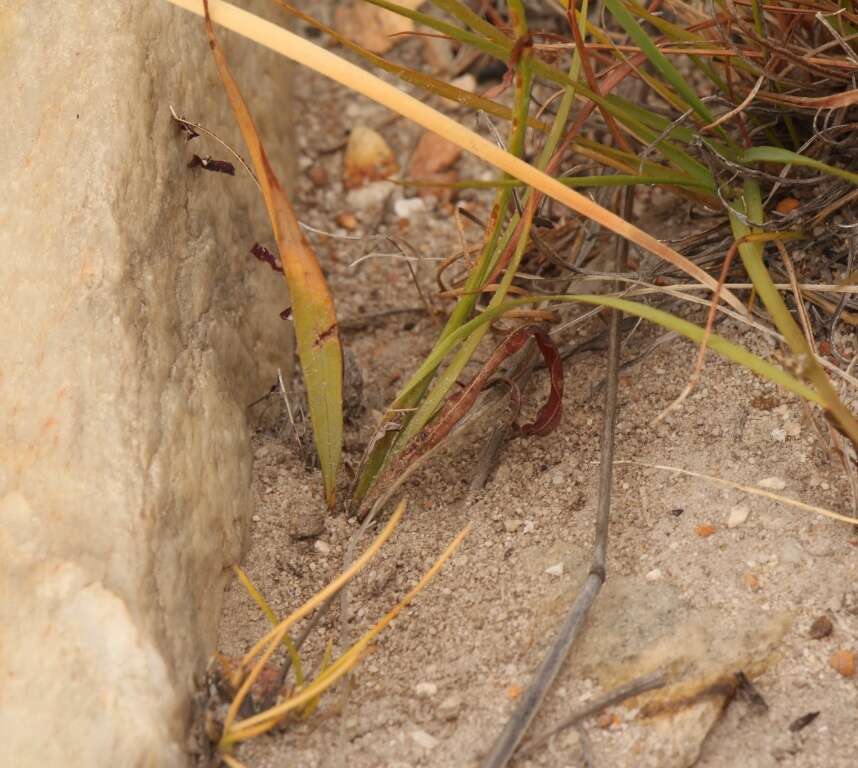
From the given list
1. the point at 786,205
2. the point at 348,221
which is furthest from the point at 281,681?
the point at 348,221

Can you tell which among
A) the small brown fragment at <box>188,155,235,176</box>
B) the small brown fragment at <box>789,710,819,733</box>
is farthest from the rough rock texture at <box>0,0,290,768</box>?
the small brown fragment at <box>789,710,819,733</box>

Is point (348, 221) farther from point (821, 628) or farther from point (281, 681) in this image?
point (821, 628)

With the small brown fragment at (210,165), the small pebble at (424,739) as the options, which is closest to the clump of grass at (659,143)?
the small brown fragment at (210,165)

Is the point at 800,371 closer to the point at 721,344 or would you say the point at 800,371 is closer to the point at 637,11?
the point at 721,344

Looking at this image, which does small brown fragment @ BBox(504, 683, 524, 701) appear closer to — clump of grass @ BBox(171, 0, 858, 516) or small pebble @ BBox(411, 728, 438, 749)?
small pebble @ BBox(411, 728, 438, 749)

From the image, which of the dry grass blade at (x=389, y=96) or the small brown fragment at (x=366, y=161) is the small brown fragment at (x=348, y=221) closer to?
the small brown fragment at (x=366, y=161)

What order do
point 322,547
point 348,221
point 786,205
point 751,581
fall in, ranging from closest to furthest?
point 751,581 < point 322,547 < point 786,205 < point 348,221
